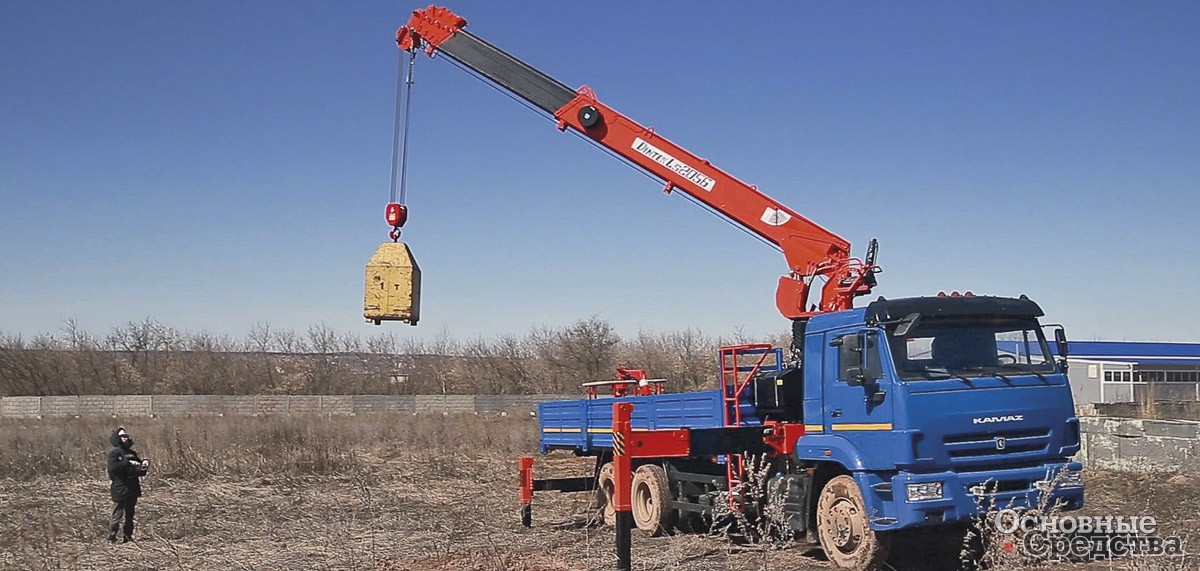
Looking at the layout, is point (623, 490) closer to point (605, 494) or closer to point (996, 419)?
point (996, 419)

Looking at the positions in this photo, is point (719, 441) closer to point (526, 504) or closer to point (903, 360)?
point (903, 360)

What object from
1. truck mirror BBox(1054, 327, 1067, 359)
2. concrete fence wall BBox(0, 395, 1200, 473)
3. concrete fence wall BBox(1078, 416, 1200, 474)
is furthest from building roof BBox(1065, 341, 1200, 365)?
truck mirror BBox(1054, 327, 1067, 359)

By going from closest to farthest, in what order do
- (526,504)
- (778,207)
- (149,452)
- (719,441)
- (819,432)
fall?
(819,432)
(719,441)
(778,207)
(526,504)
(149,452)

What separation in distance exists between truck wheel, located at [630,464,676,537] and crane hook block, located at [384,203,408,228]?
Answer: 4.66m

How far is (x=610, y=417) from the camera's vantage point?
14.6 meters

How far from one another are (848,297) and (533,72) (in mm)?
5720

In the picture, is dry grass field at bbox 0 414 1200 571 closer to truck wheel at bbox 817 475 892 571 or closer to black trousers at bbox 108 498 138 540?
black trousers at bbox 108 498 138 540

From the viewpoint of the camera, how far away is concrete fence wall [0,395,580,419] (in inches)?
1683

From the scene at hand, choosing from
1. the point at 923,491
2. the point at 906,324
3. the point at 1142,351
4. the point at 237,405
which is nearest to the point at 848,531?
the point at 923,491

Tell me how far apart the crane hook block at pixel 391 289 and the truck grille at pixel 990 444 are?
21.5ft

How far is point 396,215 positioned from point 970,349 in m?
7.67

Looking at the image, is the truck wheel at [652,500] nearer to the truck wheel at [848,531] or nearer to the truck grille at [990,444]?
the truck wheel at [848,531]

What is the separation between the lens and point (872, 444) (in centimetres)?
1041

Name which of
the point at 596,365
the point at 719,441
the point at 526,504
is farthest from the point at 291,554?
the point at 596,365
